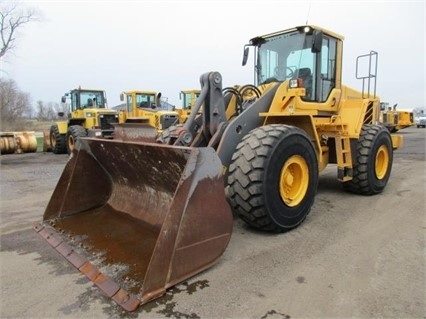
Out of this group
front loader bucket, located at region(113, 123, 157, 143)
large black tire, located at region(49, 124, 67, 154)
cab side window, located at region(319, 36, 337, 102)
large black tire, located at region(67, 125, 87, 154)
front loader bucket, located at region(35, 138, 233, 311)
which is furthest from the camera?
large black tire, located at region(49, 124, 67, 154)

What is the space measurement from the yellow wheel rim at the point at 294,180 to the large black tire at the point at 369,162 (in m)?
1.91

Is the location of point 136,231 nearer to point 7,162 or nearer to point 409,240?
point 409,240

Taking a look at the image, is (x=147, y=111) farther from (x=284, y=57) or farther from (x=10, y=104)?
(x=10, y=104)

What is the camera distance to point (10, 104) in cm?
3562

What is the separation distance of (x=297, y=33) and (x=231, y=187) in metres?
2.91

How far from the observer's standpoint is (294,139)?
3.98m

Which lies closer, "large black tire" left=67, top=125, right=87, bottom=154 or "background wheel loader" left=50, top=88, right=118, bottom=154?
"large black tire" left=67, top=125, right=87, bottom=154

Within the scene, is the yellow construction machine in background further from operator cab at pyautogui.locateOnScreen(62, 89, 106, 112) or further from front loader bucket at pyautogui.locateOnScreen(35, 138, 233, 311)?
front loader bucket at pyautogui.locateOnScreen(35, 138, 233, 311)

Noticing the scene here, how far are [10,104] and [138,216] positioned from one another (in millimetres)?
37857

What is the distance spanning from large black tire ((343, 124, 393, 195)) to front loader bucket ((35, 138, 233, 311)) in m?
3.37

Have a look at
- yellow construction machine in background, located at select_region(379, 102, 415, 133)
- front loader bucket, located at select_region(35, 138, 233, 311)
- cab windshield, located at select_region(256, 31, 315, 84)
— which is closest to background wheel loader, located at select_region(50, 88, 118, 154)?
cab windshield, located at select_region(256, 31, 315, 84)

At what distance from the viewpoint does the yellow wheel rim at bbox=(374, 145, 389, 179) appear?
6.18 meters

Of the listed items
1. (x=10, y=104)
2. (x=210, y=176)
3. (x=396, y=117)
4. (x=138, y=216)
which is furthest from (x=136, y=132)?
(x=10, y=104)

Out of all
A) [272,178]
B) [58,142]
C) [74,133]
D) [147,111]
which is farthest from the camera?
[58,142]
